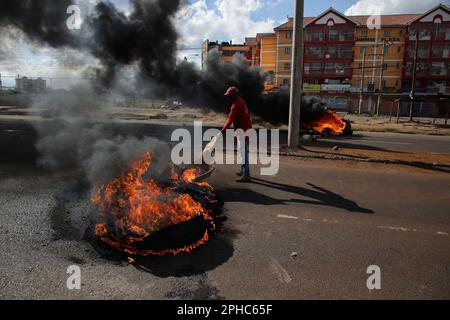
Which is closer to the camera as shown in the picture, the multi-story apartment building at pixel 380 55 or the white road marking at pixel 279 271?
the white road marking at pixel 279 271

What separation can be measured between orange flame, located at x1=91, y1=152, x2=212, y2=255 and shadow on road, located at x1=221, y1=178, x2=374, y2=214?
1173mm

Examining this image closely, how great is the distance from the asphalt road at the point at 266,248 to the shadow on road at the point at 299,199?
0.7 inches

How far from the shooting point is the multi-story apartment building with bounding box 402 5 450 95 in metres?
46.3

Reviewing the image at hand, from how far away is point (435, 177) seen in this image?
277 inches

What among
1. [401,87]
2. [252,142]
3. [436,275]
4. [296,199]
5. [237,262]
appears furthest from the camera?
[401,87]

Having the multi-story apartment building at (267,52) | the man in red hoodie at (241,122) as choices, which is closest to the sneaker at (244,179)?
the man in red hoodie at (241,122)

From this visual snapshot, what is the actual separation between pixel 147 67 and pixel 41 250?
12.2 m

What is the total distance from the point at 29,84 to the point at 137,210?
19259mm

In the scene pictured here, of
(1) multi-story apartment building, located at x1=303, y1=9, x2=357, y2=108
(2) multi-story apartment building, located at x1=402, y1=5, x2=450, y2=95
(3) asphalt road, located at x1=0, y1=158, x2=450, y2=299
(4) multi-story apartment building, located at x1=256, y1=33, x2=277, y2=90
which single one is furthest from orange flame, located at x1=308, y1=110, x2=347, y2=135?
(4) multi-story apartment building, located at x1=256, y1=33, x2=277, y2=90

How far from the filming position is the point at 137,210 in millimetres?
3834

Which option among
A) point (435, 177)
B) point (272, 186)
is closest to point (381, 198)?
point (272, 186)

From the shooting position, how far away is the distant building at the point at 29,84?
1636 centimetres

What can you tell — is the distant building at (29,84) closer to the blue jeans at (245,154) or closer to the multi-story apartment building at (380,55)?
the blue jeans at (245,154)
